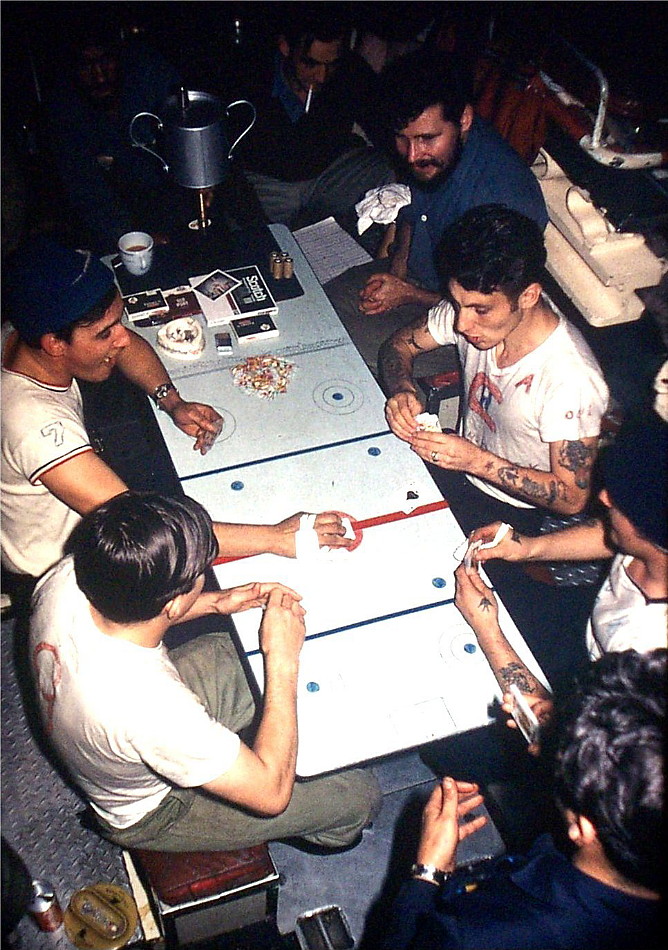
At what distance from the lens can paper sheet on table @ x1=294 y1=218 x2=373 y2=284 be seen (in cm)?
377

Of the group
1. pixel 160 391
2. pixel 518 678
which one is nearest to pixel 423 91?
pixel 160 391

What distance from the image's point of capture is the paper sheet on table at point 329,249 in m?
3.77

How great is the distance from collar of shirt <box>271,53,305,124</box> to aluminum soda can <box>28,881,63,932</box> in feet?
13.7

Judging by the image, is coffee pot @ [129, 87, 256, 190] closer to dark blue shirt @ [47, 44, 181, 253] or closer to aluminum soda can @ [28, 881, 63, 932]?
dark blue shirt @ [47, 44, 181, 253]

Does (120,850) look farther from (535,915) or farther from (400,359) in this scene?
(400,359)

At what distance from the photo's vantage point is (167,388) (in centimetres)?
271

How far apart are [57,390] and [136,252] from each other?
1.00m

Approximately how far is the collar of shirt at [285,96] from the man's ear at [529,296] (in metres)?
2.63

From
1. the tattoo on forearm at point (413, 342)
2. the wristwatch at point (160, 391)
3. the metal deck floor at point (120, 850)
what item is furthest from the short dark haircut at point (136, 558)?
the tattoo on forearm at point (413, 342)

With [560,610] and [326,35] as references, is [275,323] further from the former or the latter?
[326,35]

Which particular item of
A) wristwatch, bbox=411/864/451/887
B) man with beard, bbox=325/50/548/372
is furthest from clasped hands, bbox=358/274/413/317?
wristwatch, bbox=411/864/451/887

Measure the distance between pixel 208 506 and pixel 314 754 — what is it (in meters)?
0.90

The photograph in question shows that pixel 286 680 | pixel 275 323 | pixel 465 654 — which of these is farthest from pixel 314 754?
pixel 275 323

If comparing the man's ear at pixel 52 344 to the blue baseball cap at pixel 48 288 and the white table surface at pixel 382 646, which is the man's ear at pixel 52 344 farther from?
the white table surface at pixel 382 646
